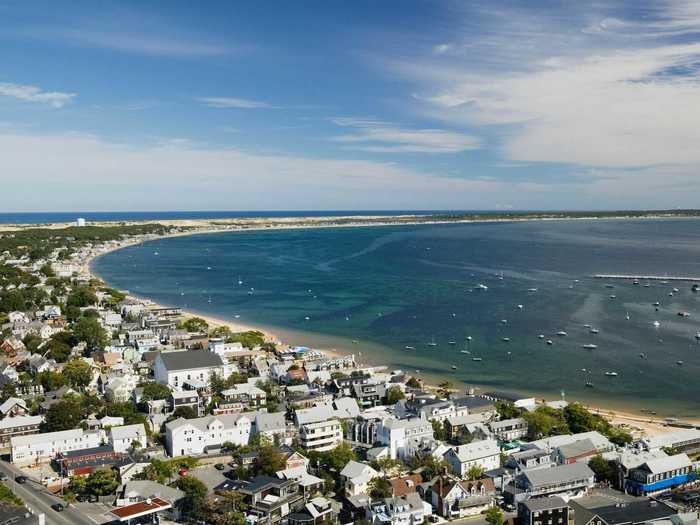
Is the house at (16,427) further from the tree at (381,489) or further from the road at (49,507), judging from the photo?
the tree at (381,489)

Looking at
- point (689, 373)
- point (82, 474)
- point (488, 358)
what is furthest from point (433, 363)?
point (82, 474)

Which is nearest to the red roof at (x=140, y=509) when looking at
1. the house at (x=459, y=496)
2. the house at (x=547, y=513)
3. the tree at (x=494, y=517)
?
the house at (x=459, y=496)

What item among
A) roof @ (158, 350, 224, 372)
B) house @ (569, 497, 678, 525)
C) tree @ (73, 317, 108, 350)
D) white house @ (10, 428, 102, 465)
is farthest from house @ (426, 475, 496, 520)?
tree @ (73, 317, 108, 350)

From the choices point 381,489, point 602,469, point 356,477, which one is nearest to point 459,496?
point 381,489

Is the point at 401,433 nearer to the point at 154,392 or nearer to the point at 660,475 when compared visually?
the point at 660,475

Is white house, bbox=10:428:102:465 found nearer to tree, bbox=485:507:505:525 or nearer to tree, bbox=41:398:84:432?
tree, bbox=41:398:84:432

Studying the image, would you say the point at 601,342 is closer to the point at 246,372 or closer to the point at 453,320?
the point at 453,320
